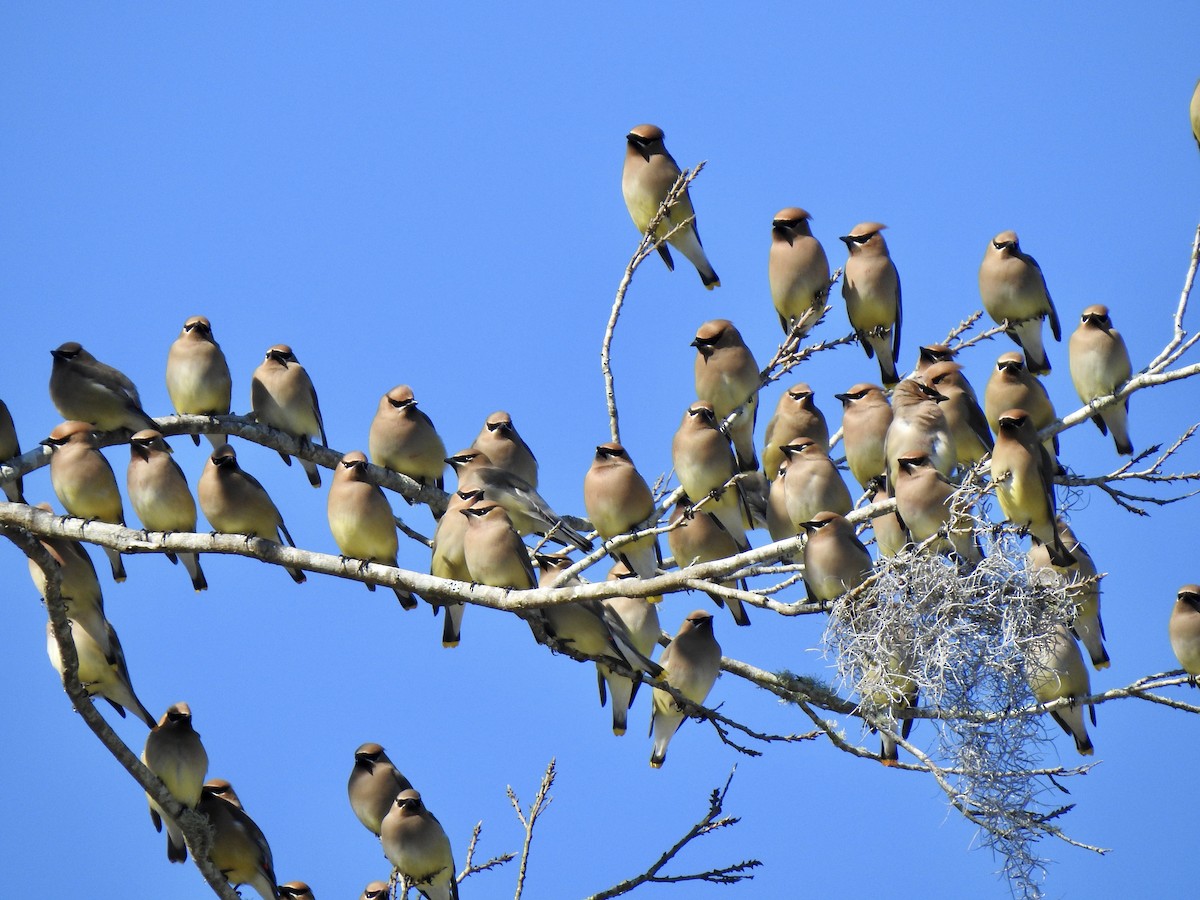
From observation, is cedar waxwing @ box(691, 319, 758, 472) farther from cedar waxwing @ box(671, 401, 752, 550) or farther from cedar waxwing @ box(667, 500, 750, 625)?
cedar waxwing @ box(667, 500, 750, 625)

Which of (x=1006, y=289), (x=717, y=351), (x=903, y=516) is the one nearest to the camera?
(x=903, y=516)

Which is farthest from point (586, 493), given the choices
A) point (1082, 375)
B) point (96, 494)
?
point (1082, 375)

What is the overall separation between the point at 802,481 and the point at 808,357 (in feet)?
1.71

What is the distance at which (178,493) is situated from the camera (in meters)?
6.73

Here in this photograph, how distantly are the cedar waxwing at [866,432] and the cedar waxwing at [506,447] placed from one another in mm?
1662

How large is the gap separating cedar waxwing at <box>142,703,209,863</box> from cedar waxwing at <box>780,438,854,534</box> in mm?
2653

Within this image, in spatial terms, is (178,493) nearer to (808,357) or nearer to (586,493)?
(586,493)

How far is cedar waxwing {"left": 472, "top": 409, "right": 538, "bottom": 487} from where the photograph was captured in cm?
757

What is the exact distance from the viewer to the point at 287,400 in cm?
791

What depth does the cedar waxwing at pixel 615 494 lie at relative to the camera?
6449 millimetres

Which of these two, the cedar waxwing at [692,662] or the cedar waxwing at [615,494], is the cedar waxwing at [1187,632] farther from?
the cedar waxwing at [615,494]

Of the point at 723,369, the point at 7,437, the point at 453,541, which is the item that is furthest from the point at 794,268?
the point at 7,437

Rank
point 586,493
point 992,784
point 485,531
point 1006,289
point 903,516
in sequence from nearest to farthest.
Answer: point 992,784
point 903,516
point 485,531
point 586,493
point 1006,289

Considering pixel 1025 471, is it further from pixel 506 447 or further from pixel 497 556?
pixel 506 447
